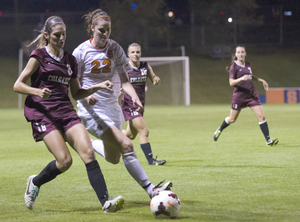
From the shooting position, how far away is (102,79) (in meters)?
5.38

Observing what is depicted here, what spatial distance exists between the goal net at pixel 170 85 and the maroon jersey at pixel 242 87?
58.2 feet

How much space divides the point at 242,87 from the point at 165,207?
21.9 ft

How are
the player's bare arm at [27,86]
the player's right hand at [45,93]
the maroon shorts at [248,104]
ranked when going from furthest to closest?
the maroon shorts at [248,104], the player's bare arm at [27,86], the player's right hand at [45,93]

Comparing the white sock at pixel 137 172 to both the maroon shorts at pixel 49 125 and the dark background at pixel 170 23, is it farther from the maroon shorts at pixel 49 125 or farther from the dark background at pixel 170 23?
the dark background at pixel 170 23

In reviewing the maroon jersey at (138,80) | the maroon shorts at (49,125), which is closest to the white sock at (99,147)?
the maroon shorts at (49,125)

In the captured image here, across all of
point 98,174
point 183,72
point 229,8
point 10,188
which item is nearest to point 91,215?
point 98,174

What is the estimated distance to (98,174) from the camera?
4594mm

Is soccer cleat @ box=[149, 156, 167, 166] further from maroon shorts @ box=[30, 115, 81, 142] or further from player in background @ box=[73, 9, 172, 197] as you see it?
maroon shorts @ box=[30, 115, 81, 142]

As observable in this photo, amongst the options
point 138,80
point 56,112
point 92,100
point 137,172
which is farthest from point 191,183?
point 138,80

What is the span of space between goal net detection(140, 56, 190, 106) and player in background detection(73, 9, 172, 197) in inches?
911

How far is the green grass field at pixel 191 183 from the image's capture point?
4605 mm

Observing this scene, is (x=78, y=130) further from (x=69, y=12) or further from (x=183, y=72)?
(x=69, y=12)

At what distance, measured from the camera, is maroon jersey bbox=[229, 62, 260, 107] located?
10.5m

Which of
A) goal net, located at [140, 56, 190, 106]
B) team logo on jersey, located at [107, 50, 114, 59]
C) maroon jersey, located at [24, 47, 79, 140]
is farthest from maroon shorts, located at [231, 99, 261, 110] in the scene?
goal net, located at [140, 56, 190, 106]
